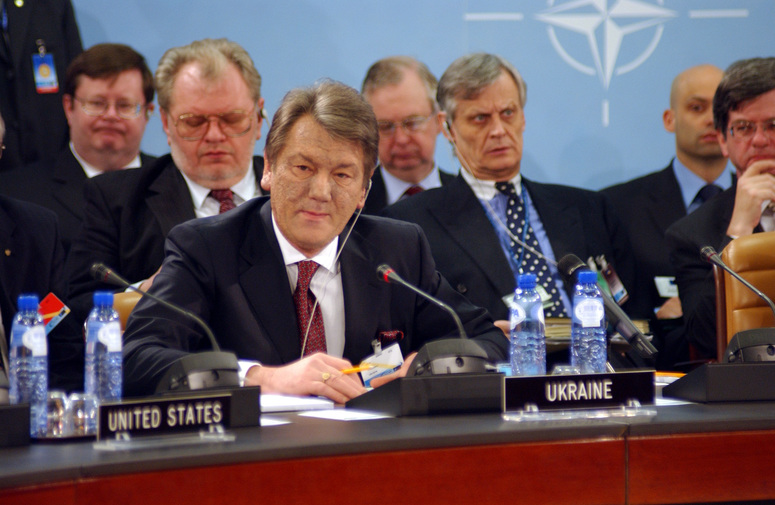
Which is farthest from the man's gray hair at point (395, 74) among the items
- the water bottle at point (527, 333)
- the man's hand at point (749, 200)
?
the water bottle at point (527, 333)

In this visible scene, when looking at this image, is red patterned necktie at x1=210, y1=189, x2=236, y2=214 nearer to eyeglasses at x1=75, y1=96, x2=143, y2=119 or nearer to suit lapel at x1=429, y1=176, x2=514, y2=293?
eyeglasses at x1=75, y1=96, x2=143, y2=119

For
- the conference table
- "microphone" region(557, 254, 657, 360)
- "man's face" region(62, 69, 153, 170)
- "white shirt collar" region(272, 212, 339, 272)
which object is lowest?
the conference table

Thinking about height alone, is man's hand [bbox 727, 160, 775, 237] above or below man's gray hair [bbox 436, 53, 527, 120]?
below

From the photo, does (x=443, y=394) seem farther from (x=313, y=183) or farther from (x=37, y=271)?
(x=37, y=271)

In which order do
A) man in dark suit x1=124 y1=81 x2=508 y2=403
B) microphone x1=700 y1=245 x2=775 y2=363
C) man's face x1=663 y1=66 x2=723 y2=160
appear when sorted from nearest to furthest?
microphone x1=700 y1=245 x2=775 y2=363 < man in dark suit x1=124 y1=81 x2=508 y2=403 < man's face x1=663 y1=66 x2=723 y2=160

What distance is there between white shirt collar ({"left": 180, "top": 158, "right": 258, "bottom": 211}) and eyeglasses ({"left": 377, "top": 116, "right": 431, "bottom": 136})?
0.79 meters

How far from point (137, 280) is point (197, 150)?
1.83 ft

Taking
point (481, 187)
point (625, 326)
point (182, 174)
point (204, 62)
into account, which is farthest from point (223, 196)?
point (625, 326)

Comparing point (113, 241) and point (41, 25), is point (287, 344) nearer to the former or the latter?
point (113, 241)

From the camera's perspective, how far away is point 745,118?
12.0 feet

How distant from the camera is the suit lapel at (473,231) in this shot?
3.47m

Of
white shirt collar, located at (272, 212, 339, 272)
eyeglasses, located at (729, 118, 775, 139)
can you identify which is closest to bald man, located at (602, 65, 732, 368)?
eyeglasses, located at (729, 118, 775, 139)

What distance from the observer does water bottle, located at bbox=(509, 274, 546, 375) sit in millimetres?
2303

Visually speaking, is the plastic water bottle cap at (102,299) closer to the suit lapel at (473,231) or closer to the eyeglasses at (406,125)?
the suit lapel at (473,231)
